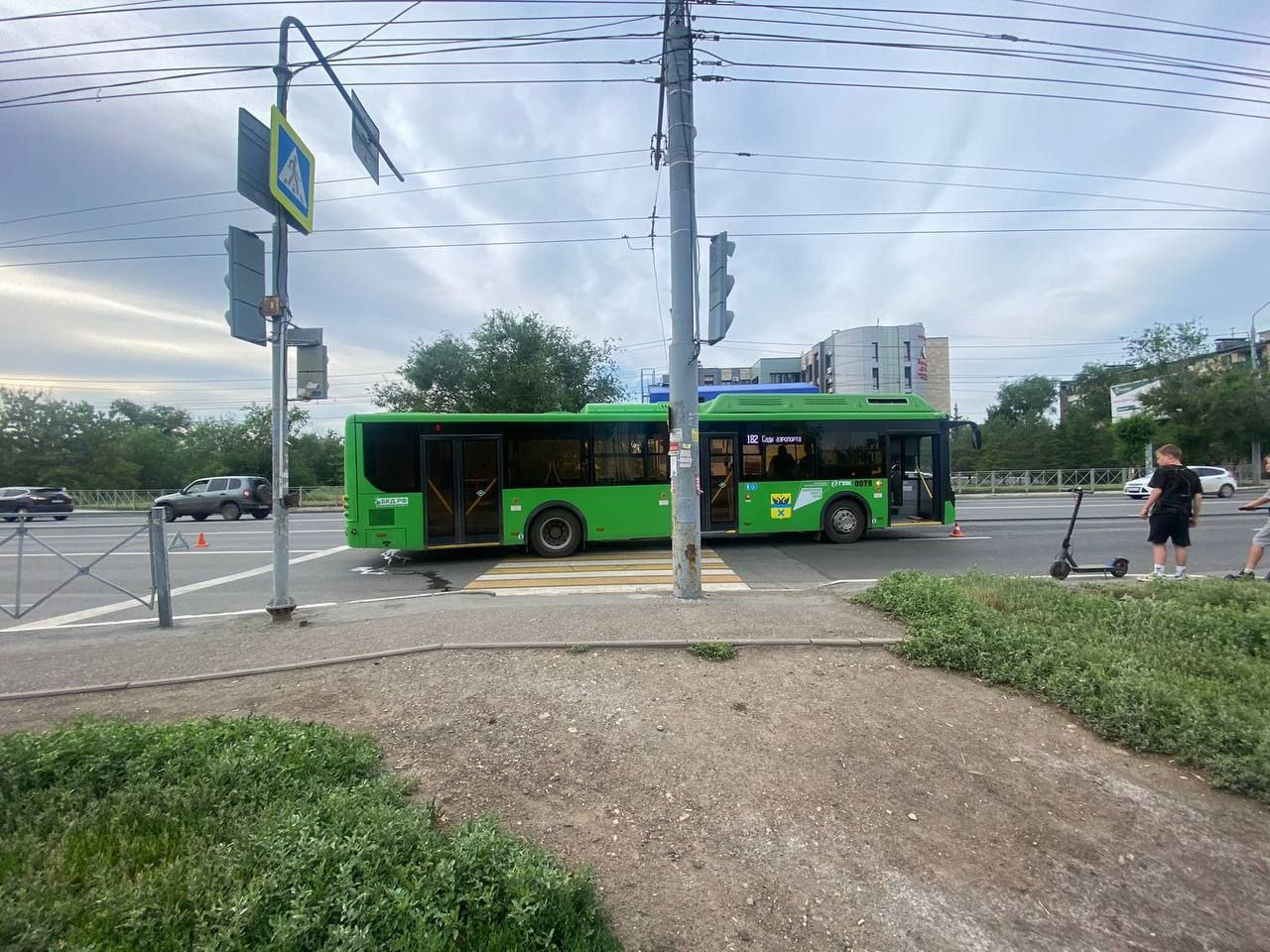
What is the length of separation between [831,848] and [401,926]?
172 cm

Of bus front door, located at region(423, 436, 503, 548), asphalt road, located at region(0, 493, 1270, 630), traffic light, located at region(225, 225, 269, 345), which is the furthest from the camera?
bus front door, located at region(423, 436, 503, 548)

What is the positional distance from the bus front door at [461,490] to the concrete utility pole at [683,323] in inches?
199

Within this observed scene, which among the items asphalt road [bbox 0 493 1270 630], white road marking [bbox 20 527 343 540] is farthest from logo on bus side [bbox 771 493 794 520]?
white road marking [bbox 20 527 343 540]

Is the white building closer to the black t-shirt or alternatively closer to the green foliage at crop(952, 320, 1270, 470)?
the green foliage at crop(952, 320, 1270, 470)

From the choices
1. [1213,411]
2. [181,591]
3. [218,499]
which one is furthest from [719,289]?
[1213,411]

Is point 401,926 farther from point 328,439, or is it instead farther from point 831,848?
point 328,439

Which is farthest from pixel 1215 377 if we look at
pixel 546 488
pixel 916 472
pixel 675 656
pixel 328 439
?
pixel 328 439

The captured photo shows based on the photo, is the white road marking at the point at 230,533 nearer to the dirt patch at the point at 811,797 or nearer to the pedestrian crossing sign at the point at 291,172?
the pedestrian crossing sign at the point at 291,172

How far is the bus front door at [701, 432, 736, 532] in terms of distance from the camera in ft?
37.8

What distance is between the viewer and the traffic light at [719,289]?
20.1 ft

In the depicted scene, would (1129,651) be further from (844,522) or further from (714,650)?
(844,522)

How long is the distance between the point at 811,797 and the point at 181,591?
32.1 ft

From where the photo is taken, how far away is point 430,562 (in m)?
11.0

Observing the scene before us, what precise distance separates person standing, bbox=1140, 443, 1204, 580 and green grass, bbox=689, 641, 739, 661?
244 inches
